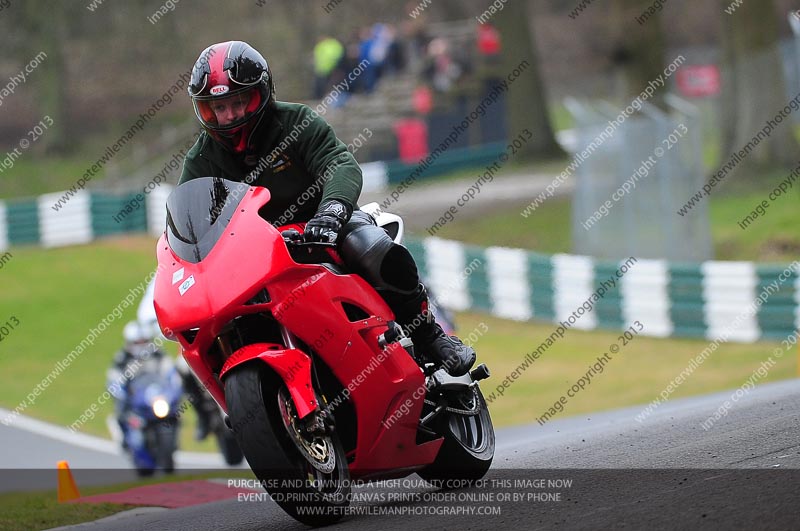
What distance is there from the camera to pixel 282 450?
211 inches

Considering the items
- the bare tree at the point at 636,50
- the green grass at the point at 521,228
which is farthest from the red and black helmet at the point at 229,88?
the bare tree at the point at 636,50

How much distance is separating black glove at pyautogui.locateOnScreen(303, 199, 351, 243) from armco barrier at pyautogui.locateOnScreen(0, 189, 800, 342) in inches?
403

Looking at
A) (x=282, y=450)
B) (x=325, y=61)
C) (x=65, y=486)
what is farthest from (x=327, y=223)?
(x=325, y=61)

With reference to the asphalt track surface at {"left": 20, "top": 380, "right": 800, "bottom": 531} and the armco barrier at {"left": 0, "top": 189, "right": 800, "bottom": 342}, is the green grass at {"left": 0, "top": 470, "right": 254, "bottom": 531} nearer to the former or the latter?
the asphalt track surface at {"left": 20, "top": 380, "right": 800, "bottom": 531}

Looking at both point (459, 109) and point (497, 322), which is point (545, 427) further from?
point (459, 109)

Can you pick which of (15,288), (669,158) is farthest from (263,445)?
(15,288)

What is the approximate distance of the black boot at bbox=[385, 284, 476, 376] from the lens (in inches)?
254

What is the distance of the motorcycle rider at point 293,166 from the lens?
20.1ft

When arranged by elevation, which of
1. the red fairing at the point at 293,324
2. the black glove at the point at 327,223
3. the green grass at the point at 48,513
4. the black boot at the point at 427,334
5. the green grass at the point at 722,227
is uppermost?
the black glove at the point at 327,223

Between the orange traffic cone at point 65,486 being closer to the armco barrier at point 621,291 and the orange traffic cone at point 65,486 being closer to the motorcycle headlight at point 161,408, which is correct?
the motorcycle headlight at point 161,408

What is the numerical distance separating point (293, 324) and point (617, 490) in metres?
1.62

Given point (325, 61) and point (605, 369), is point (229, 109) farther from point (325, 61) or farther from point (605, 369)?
point (325, 61)

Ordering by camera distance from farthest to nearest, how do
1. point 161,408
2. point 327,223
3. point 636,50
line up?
point 636,50, point 161,408, point 327,223

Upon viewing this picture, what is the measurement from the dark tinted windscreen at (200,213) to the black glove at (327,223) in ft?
1.15
